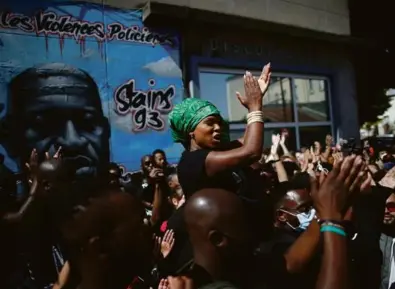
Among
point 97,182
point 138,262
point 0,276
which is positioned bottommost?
point 0,276

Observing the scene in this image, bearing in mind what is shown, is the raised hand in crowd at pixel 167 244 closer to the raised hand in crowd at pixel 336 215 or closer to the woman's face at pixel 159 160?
the raised hand in crowd at pixel 336 215

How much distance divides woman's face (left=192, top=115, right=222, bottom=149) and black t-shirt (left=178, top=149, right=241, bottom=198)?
2.9 inches

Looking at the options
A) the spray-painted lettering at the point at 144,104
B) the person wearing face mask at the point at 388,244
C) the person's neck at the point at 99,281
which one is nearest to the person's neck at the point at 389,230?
the person wearing face mask at the point at 388,244

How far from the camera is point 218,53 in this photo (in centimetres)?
839

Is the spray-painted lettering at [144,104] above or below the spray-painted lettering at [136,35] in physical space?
below

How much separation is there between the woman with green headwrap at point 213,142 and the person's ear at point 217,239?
572 millimetres

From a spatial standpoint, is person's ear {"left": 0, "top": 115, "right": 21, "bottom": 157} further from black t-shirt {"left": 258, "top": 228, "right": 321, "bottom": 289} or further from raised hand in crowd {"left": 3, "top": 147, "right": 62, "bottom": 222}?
black t-shirt {"left": 258, "top": 228, "right": 321, "bottom": 289}

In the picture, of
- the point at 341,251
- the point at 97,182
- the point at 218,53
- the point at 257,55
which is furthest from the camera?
the point at 257,55

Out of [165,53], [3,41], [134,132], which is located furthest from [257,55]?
[3,41]

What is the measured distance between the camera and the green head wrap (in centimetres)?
241

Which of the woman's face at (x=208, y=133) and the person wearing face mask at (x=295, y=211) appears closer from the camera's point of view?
the woman's face at (x=208, y=133)

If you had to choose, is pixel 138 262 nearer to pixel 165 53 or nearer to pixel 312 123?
pixel 165 53

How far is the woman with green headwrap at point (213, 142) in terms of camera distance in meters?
2.20

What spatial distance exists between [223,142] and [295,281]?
848mm
